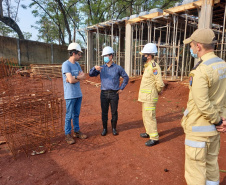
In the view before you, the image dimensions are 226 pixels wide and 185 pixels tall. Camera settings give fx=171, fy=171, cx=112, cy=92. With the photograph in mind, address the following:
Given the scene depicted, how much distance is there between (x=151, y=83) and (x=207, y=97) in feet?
5.93

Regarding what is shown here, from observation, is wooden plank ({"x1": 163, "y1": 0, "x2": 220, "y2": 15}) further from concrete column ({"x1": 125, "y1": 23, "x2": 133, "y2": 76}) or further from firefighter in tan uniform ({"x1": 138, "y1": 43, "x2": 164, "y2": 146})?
firefighter in tan uniform ({"x1": 138, "y1": 43, "x2": 164, "y2": 146})

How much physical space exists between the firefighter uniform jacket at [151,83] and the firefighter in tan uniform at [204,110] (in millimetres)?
→ 1506

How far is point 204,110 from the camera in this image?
1.74 m

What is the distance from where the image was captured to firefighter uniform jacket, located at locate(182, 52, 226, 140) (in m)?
1.72

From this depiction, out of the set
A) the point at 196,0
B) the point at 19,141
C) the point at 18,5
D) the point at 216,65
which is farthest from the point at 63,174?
the point at 18,5

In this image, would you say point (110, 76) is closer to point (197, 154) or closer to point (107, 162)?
point (107, 162)

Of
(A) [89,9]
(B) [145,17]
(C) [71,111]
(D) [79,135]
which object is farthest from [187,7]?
(A) [89,9]

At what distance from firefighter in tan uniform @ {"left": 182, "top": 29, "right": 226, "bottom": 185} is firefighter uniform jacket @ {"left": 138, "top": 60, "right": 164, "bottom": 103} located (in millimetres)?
1506

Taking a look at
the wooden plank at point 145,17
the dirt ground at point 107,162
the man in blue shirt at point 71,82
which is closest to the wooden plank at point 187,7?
the wooden plank at point 145,17

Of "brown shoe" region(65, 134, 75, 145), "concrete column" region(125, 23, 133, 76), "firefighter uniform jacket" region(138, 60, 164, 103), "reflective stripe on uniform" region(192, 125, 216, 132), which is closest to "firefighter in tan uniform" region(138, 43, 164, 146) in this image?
"firefighter uniform jacket" region(138, 60, 164, 103)

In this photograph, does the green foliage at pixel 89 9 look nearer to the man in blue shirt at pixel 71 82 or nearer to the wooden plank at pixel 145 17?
the wooden plank at pixel 145 17

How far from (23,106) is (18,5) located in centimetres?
2655

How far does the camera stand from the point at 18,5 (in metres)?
24.0

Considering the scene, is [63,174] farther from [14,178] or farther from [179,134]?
[179,134]
